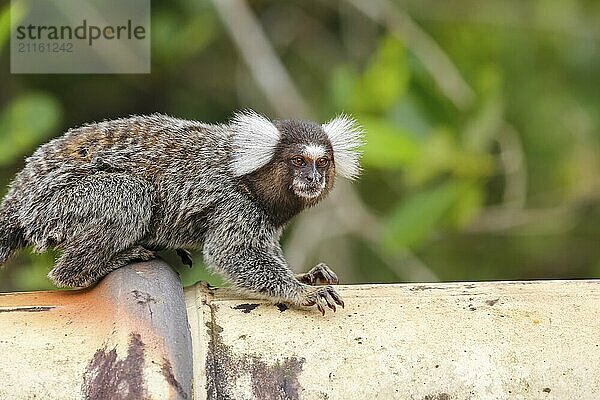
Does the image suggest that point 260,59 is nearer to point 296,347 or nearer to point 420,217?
point 420,217

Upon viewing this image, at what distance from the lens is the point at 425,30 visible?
554 centimetres

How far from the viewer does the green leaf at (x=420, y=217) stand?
13.6 feet

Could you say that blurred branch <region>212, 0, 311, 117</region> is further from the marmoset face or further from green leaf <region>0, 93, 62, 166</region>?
the marmoset face

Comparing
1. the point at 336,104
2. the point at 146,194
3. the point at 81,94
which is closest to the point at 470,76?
the point at 336,104

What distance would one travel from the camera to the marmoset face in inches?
119

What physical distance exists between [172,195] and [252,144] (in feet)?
0.93

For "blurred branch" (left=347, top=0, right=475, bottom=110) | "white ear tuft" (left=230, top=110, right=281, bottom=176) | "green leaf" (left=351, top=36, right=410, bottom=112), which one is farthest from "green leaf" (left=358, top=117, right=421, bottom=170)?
"white ear tuft" (left=230, top=110, right=281, bottom=176)

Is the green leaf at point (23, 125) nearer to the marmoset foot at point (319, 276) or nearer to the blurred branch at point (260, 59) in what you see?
the blurred branch at point (260, 59)

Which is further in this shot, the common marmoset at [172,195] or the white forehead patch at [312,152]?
the white forehead patch at [312,152]

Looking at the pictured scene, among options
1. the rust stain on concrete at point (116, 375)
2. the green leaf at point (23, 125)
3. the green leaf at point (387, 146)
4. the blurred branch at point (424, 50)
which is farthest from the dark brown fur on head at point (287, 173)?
the blurred branch at point (424, 50)

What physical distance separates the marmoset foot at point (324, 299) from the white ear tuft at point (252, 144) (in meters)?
0.58

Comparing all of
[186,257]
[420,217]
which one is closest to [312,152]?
[186,257]

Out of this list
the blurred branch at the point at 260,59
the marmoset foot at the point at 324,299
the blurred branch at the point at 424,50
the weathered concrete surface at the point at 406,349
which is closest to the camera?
the weathered concrete surface at the point at 406,349

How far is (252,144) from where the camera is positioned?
10.0ft
